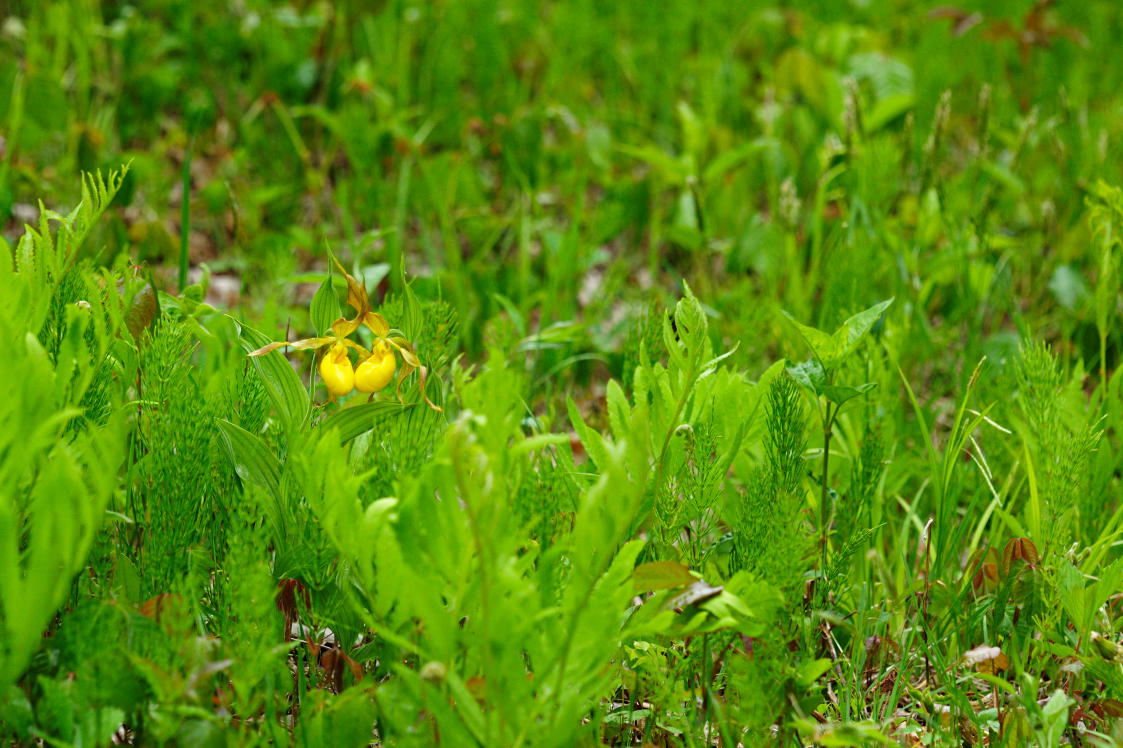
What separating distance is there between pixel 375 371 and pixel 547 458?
0.23 m

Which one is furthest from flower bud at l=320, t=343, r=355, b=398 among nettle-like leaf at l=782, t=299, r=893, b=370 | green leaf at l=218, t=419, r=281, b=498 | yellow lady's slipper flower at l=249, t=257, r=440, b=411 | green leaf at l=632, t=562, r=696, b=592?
nettle-like leaf at l=782, t=299, r=893, b=370

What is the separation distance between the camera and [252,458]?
1196 mm

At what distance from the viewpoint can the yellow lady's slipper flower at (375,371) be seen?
3.90 ft

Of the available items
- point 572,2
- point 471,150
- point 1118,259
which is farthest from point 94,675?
point 572,2

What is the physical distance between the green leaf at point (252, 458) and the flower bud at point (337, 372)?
0.11 m

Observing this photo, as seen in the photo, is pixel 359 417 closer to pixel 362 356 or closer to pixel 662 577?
pixel 362 356

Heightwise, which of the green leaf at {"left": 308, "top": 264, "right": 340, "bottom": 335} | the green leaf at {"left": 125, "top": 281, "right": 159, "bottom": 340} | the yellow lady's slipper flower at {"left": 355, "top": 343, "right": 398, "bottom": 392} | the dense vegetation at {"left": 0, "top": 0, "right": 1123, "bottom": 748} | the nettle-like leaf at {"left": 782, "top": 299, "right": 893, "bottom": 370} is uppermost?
the nettle-like leaf at {"left": 782, "top": 299, "right": 893, "bottom": 370}

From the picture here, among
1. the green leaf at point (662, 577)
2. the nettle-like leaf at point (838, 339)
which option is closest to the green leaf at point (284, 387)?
the green leaf at point (662, 577)

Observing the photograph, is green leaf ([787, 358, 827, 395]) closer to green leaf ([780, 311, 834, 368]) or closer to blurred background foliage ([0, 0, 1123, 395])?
green leaf ([780, 311, 834, 368])

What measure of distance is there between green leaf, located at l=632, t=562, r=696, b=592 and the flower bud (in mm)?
408

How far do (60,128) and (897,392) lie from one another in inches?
84.5

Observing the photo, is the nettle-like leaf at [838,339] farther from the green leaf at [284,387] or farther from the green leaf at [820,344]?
the green leaf at [284,387]

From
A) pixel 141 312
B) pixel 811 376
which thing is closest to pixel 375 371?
Answer: pixel 141 312

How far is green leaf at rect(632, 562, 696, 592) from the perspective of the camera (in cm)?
110
